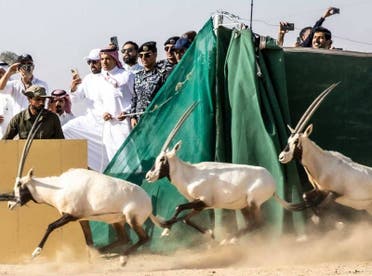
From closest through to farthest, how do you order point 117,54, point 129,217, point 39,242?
point 129,217 < point 39,242 < point 117,54

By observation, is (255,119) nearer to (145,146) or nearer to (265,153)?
(265,153)

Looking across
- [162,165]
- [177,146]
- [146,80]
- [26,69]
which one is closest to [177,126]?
[177,146]

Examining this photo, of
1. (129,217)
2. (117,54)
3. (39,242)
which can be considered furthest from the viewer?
(117,54)

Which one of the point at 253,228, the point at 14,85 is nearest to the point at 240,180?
the point at 253,228

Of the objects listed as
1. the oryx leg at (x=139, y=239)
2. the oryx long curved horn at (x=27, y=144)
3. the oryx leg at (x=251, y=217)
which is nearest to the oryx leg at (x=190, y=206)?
the oryx leg at (x=139, y=239)

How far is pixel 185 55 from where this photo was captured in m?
12.4

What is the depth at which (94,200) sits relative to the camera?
36.5 feet

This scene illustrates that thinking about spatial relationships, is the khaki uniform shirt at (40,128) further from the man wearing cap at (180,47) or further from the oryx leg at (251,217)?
the oryx leg at (251,217)

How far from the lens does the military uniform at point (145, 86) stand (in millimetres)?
12773

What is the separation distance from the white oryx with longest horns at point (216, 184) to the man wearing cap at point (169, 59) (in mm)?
1715

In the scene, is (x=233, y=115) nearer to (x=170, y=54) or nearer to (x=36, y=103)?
(x=170, y=54)

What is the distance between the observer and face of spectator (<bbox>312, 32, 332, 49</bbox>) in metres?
13.1

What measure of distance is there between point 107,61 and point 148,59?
0.72 meters

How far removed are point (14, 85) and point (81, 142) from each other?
237 centimetres
